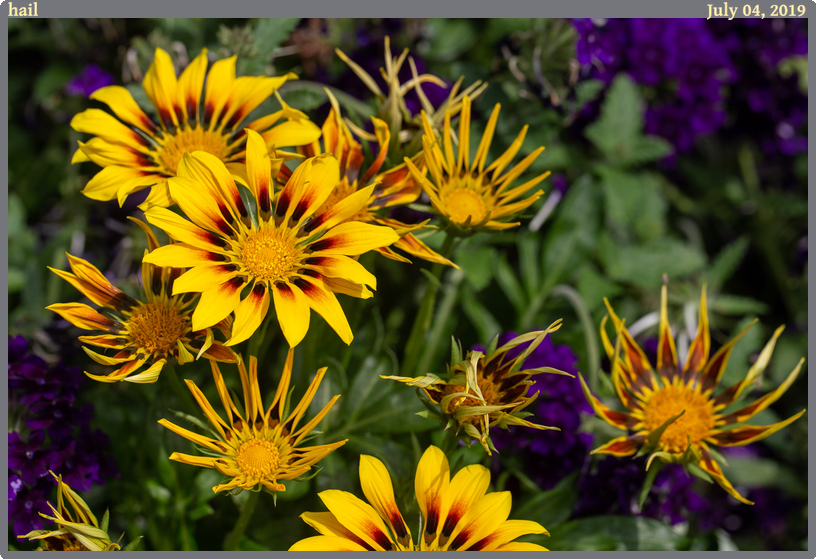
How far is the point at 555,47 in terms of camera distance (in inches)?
54.7

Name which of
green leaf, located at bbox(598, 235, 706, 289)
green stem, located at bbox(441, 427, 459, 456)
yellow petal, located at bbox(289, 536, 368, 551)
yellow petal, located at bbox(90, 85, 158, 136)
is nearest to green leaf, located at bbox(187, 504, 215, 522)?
yellow petal, located at bbox(289, 536, 368, 551)

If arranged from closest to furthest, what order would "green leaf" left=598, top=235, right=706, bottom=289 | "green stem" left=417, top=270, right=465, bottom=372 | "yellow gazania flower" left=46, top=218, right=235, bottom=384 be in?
"yellow gazania flower" left=46, top=218, right=235, bottom=384 < "green stem" left=417, top=270, right=465, bottom=372 < "green leaf" left=598, top=235, right=706, bottom=289

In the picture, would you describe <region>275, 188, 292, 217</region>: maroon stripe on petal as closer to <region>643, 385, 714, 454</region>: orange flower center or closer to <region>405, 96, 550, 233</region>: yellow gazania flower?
<region>405, 96, 550, 233</region>: yellow gazania flower

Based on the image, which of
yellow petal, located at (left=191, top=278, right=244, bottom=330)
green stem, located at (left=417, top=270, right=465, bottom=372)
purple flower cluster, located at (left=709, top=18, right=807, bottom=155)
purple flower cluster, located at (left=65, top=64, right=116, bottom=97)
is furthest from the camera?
purple flower cluster, located at (left=709, top=18, right=807, bottom=155)

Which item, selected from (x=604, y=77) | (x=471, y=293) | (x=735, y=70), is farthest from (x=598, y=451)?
(x=735, y=70)

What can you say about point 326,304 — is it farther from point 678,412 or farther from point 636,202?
point 636,202

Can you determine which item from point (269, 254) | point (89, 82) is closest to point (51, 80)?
point (89, 82)

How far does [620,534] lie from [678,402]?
27 centimetres

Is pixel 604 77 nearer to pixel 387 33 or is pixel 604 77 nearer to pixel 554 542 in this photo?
pixel 387 33

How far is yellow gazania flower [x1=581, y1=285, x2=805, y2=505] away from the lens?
1005 mm

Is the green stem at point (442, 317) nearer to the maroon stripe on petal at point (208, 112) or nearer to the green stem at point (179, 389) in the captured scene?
the green stem at point (179, 389)

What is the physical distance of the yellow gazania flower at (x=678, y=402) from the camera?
100 cm

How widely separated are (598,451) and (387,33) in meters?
1.20

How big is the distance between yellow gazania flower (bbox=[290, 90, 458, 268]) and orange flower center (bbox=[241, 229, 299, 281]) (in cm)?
7
